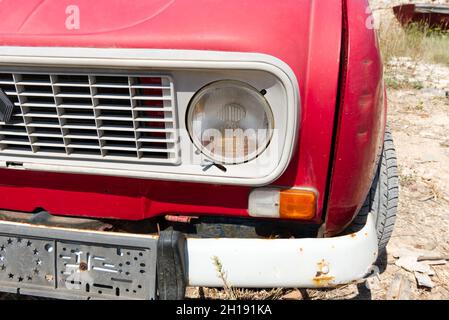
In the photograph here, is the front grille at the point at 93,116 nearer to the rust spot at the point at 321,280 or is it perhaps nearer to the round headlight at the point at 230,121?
the round headlight at the point at 230,121

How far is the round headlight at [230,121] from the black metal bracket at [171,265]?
32 cm

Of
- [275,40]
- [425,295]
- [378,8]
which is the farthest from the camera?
[378,8]

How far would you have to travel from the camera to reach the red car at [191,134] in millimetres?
1414

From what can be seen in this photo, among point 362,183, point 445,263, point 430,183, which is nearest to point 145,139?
point 362,183

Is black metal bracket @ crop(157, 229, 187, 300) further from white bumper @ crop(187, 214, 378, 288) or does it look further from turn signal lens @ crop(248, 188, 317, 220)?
turn signal lens @ crop(248, 188, 317, 220)

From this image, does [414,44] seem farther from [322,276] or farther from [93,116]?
[93,116]

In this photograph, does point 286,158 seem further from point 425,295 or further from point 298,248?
point 425,295

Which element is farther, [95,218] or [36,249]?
[95,218]

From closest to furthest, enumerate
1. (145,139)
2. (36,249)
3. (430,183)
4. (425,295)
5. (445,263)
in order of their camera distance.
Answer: (145,139) < (36,249) < (425,295) < (445,263) < (430,183)

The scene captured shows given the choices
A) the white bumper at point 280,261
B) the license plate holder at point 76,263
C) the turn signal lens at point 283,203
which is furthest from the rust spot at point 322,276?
the license plate holder at point 76,263

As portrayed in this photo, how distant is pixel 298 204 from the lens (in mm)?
1565

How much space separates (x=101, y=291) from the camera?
161cm

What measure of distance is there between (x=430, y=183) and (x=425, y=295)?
1.35m

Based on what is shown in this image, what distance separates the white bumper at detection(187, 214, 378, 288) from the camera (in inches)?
60.9
